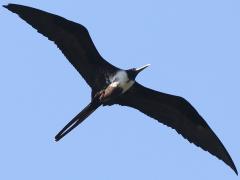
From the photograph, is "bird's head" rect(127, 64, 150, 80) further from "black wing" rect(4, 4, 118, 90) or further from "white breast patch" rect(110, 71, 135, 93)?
"black wing" rect(4, 4, 118, 90)

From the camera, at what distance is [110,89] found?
15.2m

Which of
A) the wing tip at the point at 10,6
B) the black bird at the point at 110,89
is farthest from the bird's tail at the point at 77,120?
the wing tip at the point at 10,6

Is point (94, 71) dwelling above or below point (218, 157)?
above

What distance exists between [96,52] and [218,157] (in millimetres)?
2775

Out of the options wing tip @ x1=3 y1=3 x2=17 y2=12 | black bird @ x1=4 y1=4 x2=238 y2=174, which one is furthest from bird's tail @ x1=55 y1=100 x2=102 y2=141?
wing tip @ x1=3 y1=3 x2=17 y2=12

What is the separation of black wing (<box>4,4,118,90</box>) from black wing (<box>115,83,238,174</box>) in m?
0.71

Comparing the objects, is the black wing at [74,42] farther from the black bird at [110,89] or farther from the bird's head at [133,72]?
the bird's head at [133,72]

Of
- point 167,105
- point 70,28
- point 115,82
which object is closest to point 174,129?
point 167,105

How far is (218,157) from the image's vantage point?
15.8m

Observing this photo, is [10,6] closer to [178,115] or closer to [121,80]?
[121,80]

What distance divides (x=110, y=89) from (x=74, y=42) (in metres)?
1.00

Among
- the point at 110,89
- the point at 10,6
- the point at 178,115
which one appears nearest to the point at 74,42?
the point at 110,89

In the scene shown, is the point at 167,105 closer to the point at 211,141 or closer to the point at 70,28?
the point at 211,141

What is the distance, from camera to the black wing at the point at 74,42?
1503 cm
